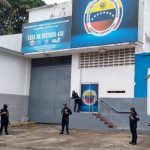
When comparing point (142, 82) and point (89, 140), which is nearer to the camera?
point (89, 140)

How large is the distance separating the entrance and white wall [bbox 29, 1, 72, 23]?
2.83 m

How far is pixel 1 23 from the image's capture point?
3784 centimetres

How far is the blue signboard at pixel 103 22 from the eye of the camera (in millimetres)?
20609

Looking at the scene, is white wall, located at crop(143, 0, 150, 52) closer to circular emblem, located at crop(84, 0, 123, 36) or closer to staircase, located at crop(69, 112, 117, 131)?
circular emblem, located at crop(84, 0, 123, 36)

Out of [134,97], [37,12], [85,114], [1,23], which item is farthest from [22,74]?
[1,23]

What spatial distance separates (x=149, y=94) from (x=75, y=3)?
24.4 ft

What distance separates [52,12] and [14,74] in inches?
193

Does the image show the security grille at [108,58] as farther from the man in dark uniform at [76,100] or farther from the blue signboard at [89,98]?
the man in dark uniform at [76,100]

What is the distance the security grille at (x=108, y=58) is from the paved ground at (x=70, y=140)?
422 cm

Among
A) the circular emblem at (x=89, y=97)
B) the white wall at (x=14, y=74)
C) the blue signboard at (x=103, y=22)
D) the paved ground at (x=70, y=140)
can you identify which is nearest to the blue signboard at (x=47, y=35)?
the blue signboard at (x=103, y=22)

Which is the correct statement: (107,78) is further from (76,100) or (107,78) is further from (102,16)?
(102,16)

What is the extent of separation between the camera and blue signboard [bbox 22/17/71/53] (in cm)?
2322

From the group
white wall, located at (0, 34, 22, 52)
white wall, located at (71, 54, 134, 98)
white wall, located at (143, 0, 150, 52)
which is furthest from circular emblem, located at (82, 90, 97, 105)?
white wall, located at (0, 34, 22, 52)

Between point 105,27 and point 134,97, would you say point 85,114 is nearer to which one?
point 134,97
